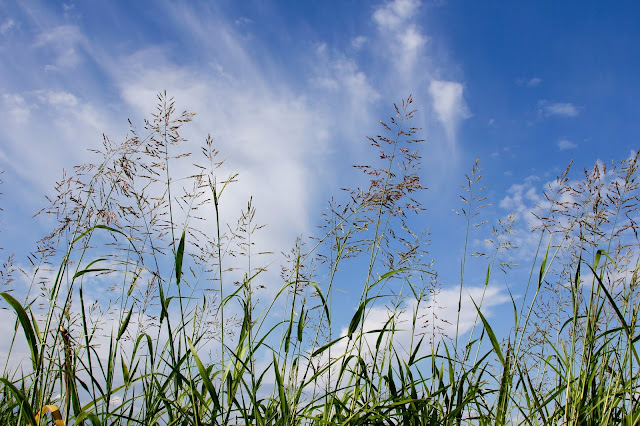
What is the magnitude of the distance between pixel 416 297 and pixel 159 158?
1626mm

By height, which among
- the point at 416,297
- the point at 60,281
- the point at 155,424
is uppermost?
the point at 416,297

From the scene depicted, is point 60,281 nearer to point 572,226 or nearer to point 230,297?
point 230,297

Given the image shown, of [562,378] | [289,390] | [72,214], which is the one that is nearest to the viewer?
[289,390]

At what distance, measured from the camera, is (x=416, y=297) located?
9.37 ft

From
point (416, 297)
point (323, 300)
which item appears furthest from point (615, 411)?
point (323, 300)

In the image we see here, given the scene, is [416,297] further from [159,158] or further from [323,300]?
[159,158]

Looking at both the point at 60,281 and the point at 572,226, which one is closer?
the point at 60,281

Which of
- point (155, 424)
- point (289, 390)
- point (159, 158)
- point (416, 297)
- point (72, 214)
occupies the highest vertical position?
point (159, 158)

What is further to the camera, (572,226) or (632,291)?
(572,226)

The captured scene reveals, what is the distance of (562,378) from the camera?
2.51 metres

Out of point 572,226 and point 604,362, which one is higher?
point 572,226

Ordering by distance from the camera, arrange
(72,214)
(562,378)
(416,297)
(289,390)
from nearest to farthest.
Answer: (289,390), (562,378), (72,214), (416,297)

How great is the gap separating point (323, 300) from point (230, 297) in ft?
1.43

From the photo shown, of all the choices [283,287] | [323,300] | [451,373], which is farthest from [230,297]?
[451,373]
